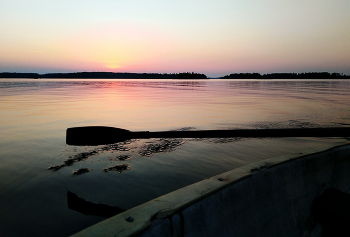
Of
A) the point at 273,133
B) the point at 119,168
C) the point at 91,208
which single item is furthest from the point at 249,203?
the point at 119,168

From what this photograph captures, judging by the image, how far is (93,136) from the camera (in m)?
3.31

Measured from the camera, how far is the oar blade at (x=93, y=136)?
128 inches

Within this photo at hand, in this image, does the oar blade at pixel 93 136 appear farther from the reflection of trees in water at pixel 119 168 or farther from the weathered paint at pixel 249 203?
the weathered paint at pixel 249 203

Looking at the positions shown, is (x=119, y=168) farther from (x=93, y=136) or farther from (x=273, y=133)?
(x=273, y=133)

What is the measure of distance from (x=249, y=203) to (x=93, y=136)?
2363 millimetres

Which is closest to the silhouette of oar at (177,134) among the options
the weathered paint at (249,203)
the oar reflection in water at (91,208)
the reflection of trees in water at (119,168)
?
the weathered paint at (249,203)

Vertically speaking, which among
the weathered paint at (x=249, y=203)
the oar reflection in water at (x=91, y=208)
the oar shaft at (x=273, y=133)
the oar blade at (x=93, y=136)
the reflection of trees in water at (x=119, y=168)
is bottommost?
the oar reflection in water at (x=91, y=208)

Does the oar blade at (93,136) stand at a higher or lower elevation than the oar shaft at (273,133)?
lower

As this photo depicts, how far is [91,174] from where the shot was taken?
426cm

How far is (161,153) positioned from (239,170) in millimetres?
3552

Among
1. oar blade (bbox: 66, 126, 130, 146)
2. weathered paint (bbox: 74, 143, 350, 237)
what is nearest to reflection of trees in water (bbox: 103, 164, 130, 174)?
oar blade (bbox: 66, 126, 130, 146)

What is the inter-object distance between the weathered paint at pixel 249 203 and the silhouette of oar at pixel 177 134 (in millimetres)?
261

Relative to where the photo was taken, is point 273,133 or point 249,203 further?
point 273,133

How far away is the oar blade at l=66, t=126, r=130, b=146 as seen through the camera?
324 centimetres
